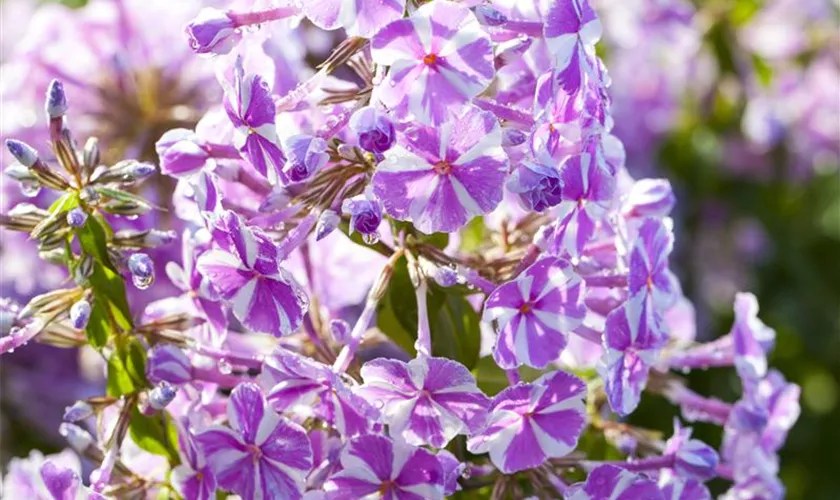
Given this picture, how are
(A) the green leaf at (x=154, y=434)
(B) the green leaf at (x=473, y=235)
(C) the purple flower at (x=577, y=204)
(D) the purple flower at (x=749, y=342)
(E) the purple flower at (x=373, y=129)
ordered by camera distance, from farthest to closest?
(B) the green leaf at (x=473, y=235), (D) the purple flower at (x=749, y=342), (A) the green leaf at (x=154, y=434), (C) the purple flower at (x=577, y=204), (E) the purple flower at (x=373, y=129)

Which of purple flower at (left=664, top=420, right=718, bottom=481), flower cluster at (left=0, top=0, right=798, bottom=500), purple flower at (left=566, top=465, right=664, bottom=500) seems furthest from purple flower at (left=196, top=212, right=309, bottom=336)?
purple flower at (left=664, top=420, right=718, bottom=481)

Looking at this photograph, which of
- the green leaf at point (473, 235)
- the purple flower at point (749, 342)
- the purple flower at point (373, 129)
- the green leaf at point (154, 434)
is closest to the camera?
the purple flower at point (373, 129)

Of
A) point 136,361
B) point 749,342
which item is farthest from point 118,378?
point 749,342

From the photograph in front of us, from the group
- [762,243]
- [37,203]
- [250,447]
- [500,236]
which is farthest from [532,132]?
[762,243]

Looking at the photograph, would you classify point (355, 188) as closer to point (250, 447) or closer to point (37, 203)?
point (250, 447)

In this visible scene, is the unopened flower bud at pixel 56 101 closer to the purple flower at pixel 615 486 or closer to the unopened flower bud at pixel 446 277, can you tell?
the unopened flower bud at pixel 446 277

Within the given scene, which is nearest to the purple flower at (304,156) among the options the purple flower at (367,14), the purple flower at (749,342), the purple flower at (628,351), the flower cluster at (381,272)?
the flower cluster at (381,272)

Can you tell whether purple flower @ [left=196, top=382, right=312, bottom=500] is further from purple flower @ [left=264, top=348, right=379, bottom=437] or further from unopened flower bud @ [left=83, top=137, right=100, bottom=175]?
unopened flower bud @ [left=83, top=137, right=100, bottom=175]
